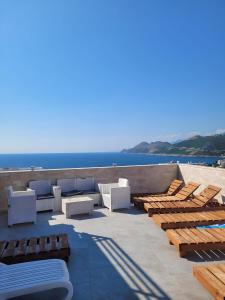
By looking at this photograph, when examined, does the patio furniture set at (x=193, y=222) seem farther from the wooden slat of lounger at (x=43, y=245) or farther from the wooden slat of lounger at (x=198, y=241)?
the wooden slat of lounger at (x=43, y=245)

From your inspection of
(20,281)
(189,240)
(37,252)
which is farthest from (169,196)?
(20,281)

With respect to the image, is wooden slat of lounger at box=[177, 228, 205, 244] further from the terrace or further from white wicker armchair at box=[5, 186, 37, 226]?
white wicker armchair at box=[5, 186, 37, 226]

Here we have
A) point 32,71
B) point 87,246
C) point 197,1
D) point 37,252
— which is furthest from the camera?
point 32,71

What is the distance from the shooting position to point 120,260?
4562mm

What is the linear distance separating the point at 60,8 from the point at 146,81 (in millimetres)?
14687

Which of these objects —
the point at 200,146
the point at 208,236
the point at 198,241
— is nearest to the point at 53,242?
the point at 198,241

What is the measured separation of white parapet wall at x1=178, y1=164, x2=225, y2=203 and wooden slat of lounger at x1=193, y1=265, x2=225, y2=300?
5082 mm

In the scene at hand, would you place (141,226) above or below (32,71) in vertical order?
below

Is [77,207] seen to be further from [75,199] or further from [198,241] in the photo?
[198,241]

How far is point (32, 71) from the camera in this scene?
1575 centimetres

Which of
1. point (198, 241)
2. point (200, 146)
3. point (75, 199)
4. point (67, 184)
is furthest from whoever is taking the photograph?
point (200, 146)

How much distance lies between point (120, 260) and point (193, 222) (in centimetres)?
226

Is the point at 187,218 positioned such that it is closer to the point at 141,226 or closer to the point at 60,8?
the point at 141,226

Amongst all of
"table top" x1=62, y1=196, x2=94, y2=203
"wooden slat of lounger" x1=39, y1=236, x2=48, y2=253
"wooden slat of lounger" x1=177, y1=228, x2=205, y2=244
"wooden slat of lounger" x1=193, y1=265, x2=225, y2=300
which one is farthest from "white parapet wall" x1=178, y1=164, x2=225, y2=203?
"wooden slat of lounger" x1=39, y1=236, x2=48, y2=253
